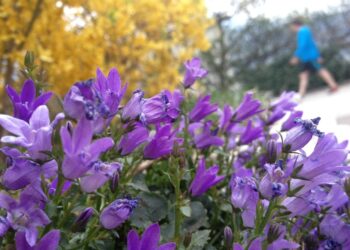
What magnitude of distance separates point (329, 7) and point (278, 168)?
1227 centimetres

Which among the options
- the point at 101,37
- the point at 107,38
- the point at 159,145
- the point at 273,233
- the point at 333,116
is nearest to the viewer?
the point at 273,233

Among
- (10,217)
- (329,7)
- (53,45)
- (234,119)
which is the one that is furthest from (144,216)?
(329,7)

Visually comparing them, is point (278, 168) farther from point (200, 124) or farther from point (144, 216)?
point (200, 124)

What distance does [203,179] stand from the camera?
0.80 metres

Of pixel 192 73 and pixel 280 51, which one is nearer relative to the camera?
pixel 192 73

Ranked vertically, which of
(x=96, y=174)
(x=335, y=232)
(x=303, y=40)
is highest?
(x=96, y=174)

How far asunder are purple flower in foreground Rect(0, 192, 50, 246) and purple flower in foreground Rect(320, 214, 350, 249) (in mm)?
467

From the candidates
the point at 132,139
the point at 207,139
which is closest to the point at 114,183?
the point at 132,139

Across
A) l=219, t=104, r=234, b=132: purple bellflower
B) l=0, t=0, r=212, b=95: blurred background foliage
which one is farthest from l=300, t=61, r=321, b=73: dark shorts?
l=219, t=104, r=234, b=132: purple bellflower

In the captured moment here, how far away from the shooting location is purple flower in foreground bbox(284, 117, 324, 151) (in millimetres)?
668

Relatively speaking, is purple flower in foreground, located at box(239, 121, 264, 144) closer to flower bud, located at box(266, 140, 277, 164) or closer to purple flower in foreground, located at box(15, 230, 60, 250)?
flower bud, located at box(266, 140, 277, 164)

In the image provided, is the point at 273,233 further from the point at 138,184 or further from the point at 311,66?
the point at 311,66

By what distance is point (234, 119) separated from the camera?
107cm

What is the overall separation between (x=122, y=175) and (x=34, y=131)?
22cm
